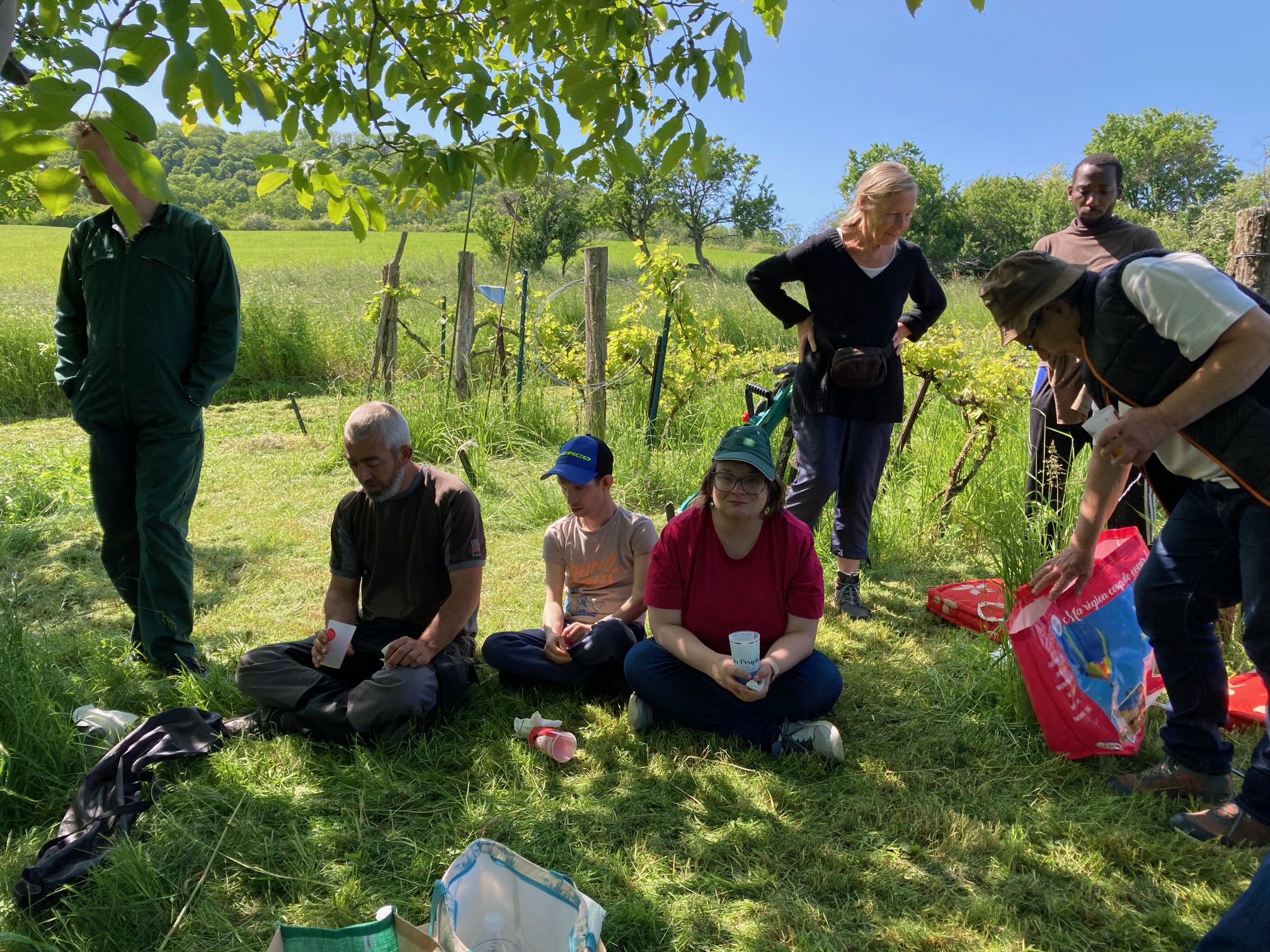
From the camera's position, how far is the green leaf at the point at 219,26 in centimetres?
155

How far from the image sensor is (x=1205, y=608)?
7.47 ft

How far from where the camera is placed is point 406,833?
2432 mm

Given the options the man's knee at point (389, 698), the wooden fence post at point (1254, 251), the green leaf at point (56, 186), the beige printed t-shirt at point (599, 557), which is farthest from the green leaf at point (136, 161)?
the wooden fence post at point (1254, 251)

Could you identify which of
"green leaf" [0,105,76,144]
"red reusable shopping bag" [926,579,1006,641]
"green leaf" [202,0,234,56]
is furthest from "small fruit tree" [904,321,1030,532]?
"green leaf" [0,105,76,144]

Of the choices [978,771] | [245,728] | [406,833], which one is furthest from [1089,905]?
[245,728]

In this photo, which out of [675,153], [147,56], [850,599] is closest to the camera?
[147,56]

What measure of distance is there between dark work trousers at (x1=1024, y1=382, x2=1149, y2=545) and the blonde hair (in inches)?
47.2

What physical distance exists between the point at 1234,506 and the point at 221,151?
48697mm

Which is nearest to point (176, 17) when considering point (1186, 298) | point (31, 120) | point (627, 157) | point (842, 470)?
point (31, 120)

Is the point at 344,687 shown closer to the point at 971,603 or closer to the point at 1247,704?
the point at 971,603

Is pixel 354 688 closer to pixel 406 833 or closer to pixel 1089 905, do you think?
pixel 406 833

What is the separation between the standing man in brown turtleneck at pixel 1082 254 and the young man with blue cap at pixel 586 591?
1.87m

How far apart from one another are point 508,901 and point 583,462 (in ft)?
5.36

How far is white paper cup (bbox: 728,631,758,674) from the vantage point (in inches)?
98.9
